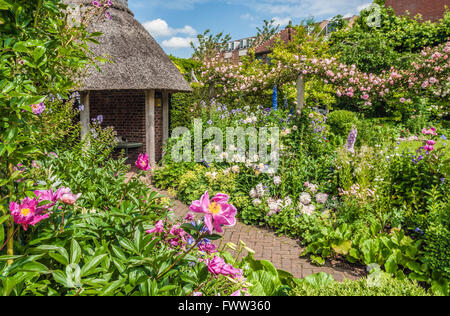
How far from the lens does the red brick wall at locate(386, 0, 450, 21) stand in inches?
643

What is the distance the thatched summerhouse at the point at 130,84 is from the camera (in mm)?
6946

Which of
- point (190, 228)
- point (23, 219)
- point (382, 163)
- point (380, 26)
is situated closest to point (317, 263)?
point (382, 163)

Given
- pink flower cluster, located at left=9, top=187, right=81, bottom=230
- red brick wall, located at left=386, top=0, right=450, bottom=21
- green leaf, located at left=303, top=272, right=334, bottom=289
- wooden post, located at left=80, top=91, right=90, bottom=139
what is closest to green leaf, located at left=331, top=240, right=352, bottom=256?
green leaf, located at left=303, top=272, right=334, bottom=289

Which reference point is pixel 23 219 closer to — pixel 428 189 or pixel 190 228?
pixel 190 228

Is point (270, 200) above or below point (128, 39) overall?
below

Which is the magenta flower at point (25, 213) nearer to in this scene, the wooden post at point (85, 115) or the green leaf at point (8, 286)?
the green leaf at point (8, 286)

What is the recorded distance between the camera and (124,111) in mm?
8844

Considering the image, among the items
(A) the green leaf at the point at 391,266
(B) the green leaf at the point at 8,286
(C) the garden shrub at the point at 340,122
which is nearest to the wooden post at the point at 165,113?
(C) the garden shrub at the point at 340,122

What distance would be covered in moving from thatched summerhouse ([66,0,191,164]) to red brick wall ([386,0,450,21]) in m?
16.0

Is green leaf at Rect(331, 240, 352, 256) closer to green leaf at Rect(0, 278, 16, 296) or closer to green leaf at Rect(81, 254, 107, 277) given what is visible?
green leaf at Rect(81, 254, 107, 277)
